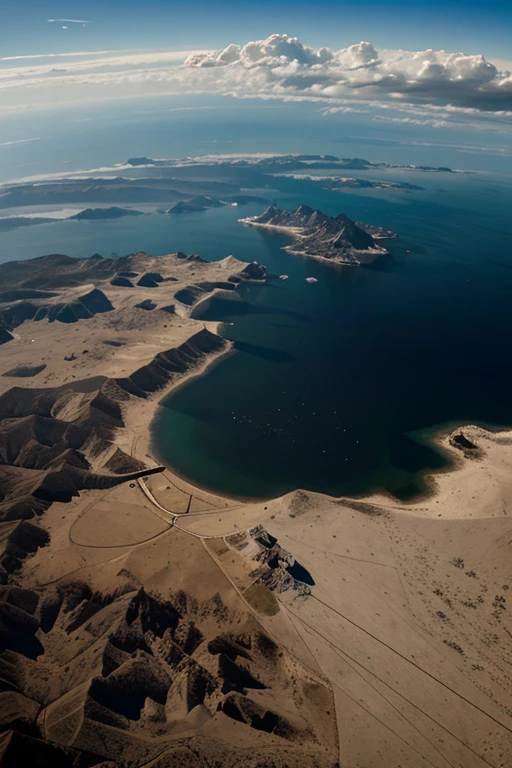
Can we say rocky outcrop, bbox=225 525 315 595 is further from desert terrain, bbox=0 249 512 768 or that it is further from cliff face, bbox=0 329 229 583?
cliff face, bbox=0 329 229 583

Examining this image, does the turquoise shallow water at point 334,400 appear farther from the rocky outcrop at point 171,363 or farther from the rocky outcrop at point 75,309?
the rocky outcrop at point 75,309

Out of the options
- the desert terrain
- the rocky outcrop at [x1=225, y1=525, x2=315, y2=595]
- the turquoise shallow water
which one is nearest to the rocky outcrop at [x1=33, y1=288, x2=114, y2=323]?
the turquoise shallow water

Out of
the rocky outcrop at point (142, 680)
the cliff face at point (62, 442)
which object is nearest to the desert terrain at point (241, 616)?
the rocky outcrop at point (142, 680)

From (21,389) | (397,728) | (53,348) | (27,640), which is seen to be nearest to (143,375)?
(21,389)

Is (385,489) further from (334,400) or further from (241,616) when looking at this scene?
(241,616)

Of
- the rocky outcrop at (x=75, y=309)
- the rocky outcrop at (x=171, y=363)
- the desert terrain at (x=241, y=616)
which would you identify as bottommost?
the desert terrain at (x=241, y=616)

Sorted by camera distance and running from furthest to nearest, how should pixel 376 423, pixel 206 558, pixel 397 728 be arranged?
1. pixel 376 423
2. pixel 206 558
3. pixel 397 728

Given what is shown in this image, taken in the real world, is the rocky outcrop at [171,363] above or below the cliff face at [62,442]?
above

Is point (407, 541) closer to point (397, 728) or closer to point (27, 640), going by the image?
point (397, 728)

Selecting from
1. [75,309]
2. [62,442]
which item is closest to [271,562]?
[62,442]
